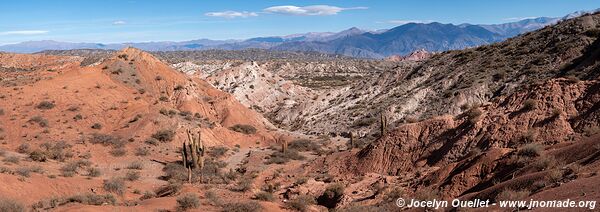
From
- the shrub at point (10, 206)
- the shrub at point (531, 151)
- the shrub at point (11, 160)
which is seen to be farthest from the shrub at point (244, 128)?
the shrub at point (531, 151)

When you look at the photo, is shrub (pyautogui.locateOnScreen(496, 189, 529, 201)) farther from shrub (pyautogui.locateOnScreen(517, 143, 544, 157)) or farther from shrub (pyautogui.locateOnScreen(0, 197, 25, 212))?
shrub (pyautogui.locateOnScreen(0, 197, 25, 212))

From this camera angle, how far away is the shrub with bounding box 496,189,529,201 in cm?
1101

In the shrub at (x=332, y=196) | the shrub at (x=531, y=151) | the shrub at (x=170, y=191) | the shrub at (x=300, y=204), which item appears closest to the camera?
the shrub at (x=531, y=151)

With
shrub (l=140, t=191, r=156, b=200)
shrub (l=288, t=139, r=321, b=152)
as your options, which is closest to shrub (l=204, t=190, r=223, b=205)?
shrub (l=140, t=191, r=156, b=200)

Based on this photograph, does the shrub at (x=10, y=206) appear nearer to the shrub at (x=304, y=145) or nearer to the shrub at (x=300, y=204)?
the shrub at (x=300, y=204)

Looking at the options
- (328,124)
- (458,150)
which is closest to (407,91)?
(328,124)

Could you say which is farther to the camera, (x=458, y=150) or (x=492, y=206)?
(x=458, y=150)

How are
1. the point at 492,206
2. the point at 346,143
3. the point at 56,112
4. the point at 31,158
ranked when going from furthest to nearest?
the point at 346,143 < the point at 56,112 < the point at 31,158 < the point at 492,206

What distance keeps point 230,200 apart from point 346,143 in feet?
74.6

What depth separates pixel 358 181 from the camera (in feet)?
70.6

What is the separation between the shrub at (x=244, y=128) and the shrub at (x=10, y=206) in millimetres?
28648

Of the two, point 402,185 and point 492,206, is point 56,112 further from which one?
point 492,206

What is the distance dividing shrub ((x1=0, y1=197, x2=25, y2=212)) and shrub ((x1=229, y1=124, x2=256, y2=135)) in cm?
2865

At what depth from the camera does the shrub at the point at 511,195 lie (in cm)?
1101
